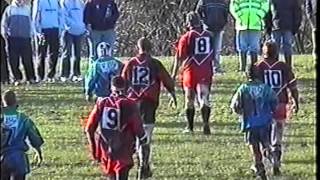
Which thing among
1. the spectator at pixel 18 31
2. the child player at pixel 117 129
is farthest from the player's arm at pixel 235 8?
the child player at pixel 117 129

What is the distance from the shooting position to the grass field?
16.0m

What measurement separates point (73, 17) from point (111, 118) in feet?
28.3

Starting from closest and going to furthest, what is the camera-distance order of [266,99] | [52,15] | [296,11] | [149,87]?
[266,99]
[149,87]
[296,11]
[52,15]

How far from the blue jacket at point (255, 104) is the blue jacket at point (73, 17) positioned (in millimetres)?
7415

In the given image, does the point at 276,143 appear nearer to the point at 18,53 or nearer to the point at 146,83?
the point at 146,83

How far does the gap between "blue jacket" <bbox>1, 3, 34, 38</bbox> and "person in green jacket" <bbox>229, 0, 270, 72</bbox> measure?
3327mm

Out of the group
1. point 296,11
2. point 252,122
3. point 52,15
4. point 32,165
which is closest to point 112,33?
point 52,15

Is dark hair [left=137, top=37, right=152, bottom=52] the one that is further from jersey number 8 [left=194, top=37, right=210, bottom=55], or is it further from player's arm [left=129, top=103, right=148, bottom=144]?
player's arm [left=129, top=103, right=148, bottom=144]

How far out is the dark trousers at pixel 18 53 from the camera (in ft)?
69.3

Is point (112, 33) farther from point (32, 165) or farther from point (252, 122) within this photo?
point (252, 122)

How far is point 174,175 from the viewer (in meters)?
15.8

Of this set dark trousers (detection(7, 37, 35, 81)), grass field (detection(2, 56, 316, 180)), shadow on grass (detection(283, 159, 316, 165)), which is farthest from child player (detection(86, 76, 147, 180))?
dark trousers (detection(7, 37, 35, 81))

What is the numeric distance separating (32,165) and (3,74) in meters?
4.82

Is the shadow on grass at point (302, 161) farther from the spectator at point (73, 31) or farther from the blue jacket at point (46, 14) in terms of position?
the blue jacket at point (46, 14)
